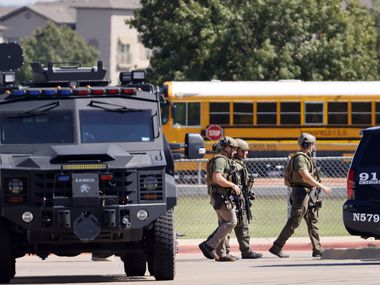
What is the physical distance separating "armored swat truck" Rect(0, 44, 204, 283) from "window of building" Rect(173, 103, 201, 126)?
25691 millimetres

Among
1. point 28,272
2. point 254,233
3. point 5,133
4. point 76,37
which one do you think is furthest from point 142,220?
point 76,37

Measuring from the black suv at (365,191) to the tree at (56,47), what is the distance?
8527 cm

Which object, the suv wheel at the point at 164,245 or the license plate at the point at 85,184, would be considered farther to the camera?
the suv wheel at the point at 164,245

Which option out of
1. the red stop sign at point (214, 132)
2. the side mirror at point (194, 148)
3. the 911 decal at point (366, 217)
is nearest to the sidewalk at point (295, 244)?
the 911 decal at point (366, 217)

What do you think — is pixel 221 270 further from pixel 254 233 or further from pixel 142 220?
pixel 254 233

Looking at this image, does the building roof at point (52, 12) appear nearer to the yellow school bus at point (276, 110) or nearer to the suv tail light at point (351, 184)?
the yellow school bus at point (276, 110)

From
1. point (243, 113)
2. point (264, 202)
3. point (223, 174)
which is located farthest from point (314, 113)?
point (223, 174)

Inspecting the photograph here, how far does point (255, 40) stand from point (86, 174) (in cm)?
3557

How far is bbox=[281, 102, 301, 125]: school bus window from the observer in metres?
41.2

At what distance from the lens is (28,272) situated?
682 inches

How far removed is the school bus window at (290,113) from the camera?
41.2 m

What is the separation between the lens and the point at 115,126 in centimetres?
1516

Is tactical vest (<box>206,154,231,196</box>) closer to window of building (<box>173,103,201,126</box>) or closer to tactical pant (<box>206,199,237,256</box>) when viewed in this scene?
tactical pant (<box>206,199,237,256</box>)

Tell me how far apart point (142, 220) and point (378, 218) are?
3.85 metres
